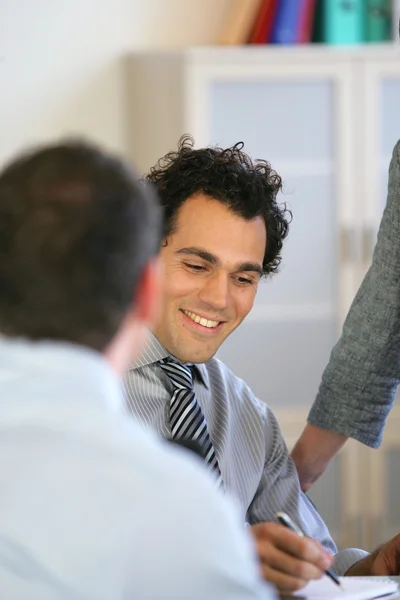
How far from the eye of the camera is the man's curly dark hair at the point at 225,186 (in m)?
2.02

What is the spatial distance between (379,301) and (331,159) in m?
1.96

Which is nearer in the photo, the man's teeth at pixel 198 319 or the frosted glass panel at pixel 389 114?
the man's teeth at pixel 198 319

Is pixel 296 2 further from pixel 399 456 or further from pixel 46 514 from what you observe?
pixel 46 514

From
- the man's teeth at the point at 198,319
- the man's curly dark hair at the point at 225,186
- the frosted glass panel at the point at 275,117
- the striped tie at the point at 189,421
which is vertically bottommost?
the striped tie at the point at 189,421

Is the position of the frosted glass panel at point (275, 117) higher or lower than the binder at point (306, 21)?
lower

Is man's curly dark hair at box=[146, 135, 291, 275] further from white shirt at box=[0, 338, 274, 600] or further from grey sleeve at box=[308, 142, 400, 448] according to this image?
white shirt at box=[0, 338, 274, 600]

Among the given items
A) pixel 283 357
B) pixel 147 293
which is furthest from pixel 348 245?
pixel 147 293

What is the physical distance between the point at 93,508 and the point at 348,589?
74cm

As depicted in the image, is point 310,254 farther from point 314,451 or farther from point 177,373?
point 177,373

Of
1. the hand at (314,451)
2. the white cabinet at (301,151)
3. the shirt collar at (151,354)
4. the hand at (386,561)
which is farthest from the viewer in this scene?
the white cabinet at (301,151)

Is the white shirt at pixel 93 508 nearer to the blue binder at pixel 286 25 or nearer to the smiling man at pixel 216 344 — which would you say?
the smiling man at pixel 216 344

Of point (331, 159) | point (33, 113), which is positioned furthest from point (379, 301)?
point (33, 113)

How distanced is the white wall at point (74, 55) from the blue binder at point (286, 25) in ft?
0.97

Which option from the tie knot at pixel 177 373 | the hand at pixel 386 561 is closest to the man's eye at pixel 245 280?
the tie knot at pixel 177 373
